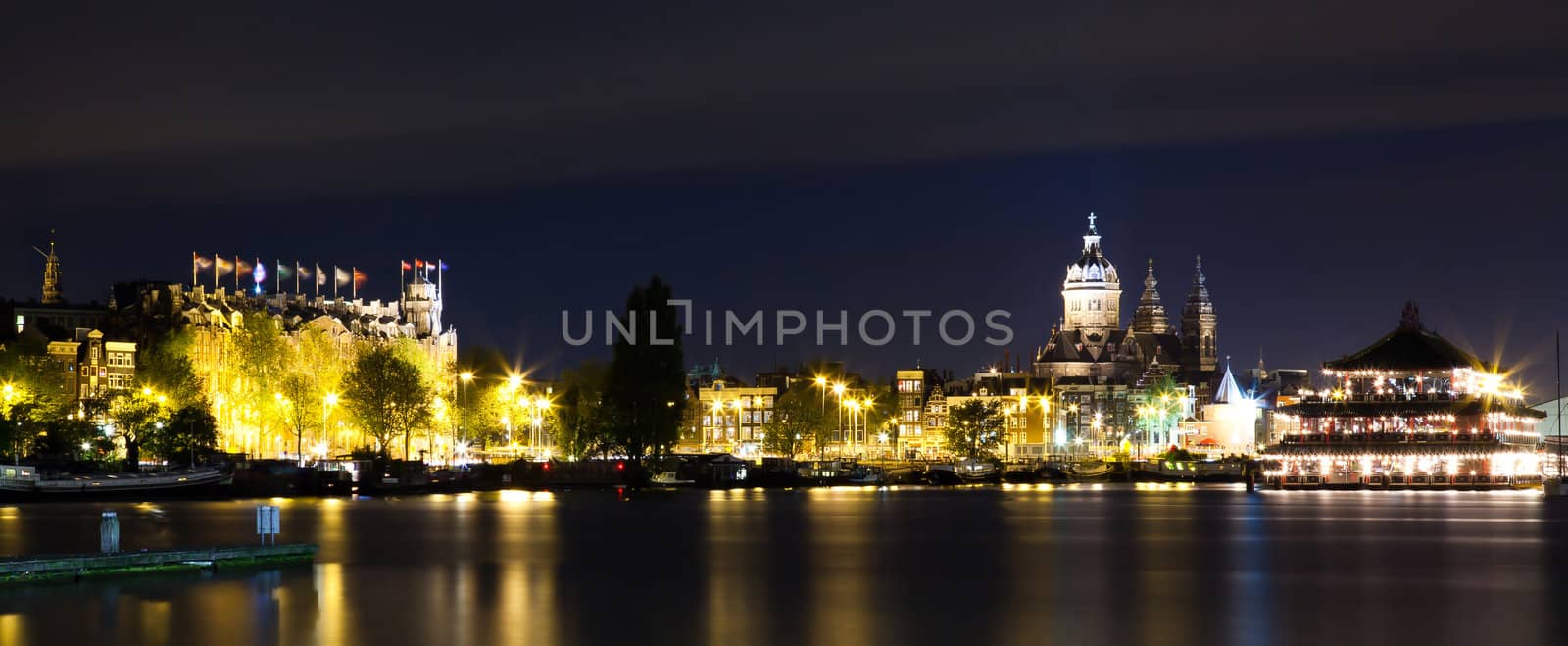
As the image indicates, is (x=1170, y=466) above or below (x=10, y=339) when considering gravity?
below

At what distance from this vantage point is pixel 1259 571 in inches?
2087

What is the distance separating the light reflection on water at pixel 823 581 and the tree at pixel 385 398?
192 feet

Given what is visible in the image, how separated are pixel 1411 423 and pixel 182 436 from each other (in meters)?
89.7

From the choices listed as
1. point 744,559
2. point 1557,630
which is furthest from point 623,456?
point 1557,630

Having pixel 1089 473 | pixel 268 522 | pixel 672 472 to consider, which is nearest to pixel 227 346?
pixel 672 472

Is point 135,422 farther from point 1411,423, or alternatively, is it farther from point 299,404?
point 1411,423

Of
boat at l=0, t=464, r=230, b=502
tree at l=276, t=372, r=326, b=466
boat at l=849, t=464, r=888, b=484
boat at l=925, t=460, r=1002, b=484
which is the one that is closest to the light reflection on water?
boat at l=0, t=464, r=230, b=502

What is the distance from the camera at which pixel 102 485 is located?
111 m

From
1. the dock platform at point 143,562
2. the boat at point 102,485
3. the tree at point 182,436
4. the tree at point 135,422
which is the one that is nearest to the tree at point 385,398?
the tree at point 182,436

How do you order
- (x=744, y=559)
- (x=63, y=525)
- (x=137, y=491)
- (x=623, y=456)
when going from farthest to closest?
(x=623, y=456) → (x=137, y=491) → (x=63, y=525) → (x=744, y=559)

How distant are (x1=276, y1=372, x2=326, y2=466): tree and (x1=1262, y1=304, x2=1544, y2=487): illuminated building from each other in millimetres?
80556

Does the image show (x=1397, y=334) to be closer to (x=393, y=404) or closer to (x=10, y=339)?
(x=393, y=404)

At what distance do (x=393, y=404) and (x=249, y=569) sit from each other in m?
103

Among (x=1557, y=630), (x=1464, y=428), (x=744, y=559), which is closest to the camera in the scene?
(x=1557, y=630)
